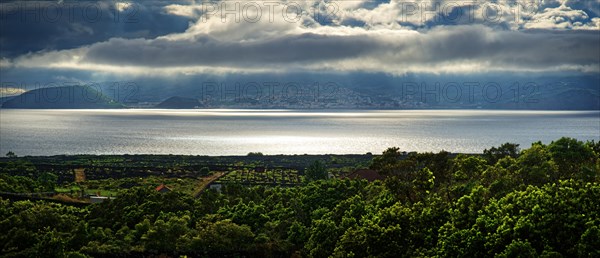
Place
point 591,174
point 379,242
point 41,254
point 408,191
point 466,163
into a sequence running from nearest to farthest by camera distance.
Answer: point 379,242
point 41,254
point 591,174
point 408,191
point 466,163

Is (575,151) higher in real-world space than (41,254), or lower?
higher

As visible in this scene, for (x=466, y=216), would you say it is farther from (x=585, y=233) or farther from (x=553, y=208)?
(x=585, y=233)

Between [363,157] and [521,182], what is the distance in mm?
120329

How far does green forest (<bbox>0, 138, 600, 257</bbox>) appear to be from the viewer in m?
31.0

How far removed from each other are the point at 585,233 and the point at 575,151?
2150 cm

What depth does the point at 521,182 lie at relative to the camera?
44125 mm

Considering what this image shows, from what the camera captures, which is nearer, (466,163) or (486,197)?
(486,197)

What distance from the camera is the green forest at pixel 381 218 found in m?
31.0

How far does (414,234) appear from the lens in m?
35.4

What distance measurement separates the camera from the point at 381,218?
37094mm

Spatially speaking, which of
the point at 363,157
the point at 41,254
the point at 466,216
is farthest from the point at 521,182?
the point at 363,157

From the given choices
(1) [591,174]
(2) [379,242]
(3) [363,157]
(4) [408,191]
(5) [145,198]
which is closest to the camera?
(2) [379,242]

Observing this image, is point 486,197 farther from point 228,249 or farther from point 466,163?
point 228,249

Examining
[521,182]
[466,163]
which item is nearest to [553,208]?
[521,182]
